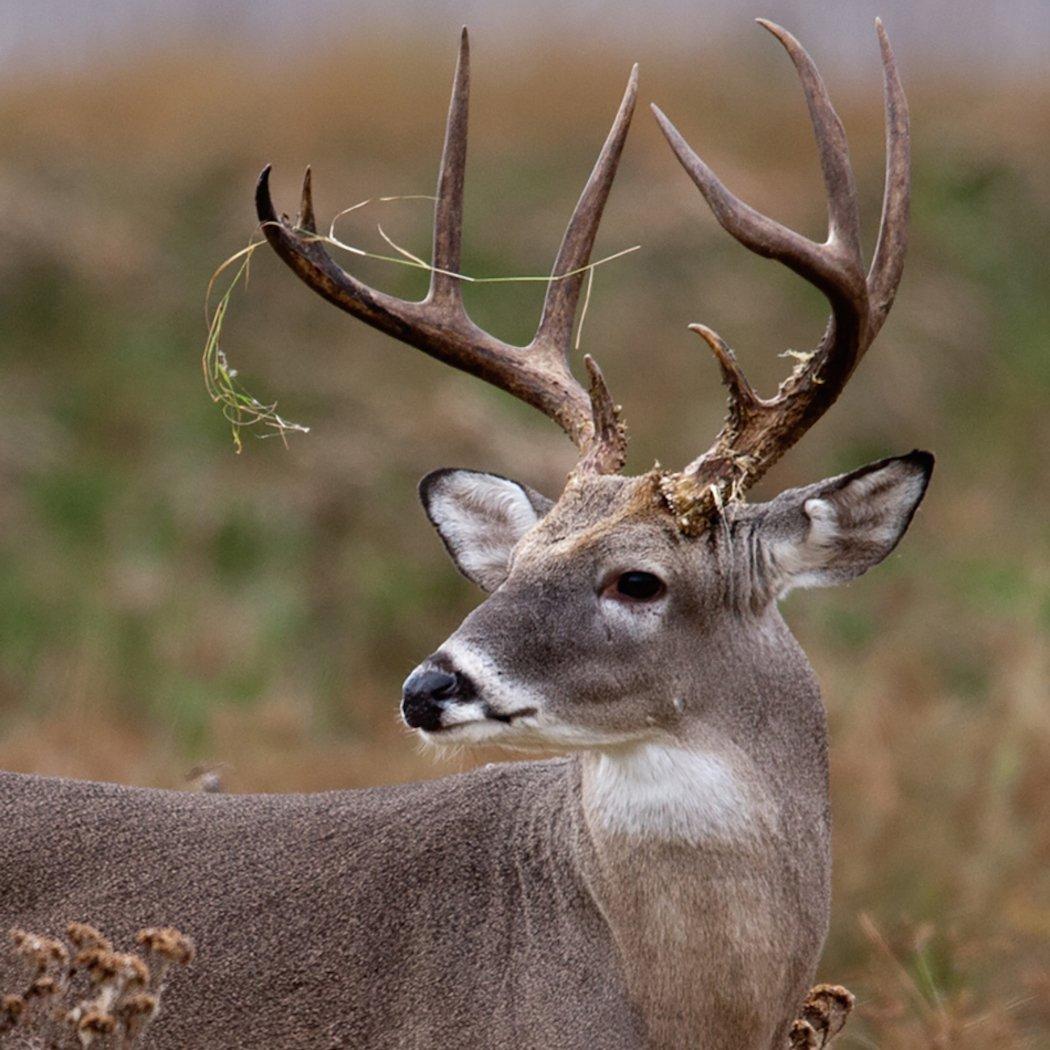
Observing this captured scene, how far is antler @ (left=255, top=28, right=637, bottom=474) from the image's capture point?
5207mm

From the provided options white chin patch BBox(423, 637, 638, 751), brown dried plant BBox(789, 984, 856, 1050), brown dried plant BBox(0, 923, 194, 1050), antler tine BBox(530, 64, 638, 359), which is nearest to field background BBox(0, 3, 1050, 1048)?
brown dried plant BBox(789, 984, 856, 1050)

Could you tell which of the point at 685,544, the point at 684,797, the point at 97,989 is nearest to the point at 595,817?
the point at 684,797

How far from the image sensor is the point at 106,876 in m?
5.07

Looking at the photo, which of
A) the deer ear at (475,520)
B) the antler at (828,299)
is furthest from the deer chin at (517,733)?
the deer ear at (475,520)

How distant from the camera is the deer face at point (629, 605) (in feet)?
15.0

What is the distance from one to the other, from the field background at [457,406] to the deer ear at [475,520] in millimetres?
1590

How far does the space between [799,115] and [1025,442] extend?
14.6ft

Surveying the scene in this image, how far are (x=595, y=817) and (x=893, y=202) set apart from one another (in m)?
1.66

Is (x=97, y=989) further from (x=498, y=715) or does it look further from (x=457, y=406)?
(x=457, y=406)

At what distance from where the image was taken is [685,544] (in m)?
4.90

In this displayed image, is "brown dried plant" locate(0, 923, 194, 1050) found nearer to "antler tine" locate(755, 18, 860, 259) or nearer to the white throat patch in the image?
the white throat patch

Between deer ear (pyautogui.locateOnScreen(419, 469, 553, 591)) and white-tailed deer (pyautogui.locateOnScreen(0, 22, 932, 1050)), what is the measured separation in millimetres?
347

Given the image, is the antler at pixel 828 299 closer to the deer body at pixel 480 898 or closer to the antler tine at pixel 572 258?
the deer body at pixel 480 898

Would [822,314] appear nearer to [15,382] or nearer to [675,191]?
[675,191]
